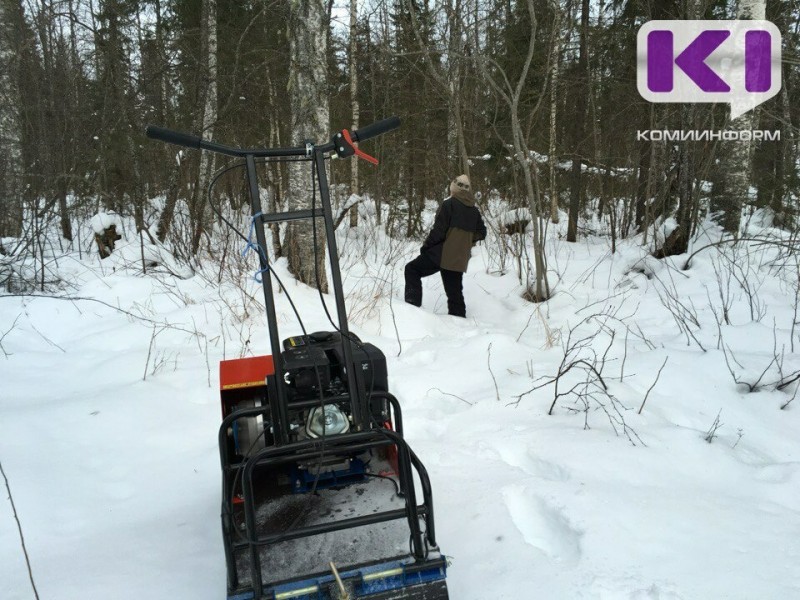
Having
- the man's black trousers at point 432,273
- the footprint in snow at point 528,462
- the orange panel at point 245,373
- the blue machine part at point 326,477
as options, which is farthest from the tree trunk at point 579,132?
the blue machine part at point 326,477

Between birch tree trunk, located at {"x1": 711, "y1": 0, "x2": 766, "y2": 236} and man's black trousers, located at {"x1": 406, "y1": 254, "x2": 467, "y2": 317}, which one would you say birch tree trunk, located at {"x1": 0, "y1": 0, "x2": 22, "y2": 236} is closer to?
man's black trousers, located at {"x1": 406, "y1": 254, "x2": 467, "y2": 317}

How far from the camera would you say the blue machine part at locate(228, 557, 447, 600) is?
169 cm

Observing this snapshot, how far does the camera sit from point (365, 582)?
1722mm

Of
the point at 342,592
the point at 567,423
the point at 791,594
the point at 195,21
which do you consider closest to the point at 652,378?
the point at 567,423

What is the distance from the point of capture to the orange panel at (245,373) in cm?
236

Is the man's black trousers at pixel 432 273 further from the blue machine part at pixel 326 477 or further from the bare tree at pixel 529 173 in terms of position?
the blue machine part at pixel 326 477

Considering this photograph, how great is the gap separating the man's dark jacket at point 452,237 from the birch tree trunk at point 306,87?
126 cm

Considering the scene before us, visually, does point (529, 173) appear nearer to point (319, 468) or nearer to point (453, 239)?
point (453, 239)

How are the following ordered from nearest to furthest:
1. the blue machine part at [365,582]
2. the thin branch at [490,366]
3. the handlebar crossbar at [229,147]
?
1. the blue machine part at [365,582]
2. the handlebar crossbar at [229,147]
3. the thin branch at [490,366]

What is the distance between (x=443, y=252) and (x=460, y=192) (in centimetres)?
68

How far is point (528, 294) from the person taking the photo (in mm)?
6602

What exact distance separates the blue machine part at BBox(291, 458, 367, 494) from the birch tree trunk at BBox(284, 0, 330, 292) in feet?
10.6

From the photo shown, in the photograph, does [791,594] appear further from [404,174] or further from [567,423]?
[404,174]

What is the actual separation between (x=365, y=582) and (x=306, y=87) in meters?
4.70
